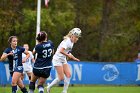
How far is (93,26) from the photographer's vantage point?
148 ft

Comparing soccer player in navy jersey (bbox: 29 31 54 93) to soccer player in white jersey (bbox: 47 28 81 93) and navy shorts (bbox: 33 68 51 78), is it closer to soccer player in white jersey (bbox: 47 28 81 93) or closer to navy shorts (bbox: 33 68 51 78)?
navy shorts (bbox: 33 68 51 78)

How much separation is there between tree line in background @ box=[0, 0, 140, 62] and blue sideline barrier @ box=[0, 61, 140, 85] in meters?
10.6

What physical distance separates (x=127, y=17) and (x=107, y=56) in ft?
11.5

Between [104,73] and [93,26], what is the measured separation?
16803 mm

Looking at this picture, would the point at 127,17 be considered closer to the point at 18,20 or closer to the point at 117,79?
the point at 18,20

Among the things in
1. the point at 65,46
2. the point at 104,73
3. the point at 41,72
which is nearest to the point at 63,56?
the point at 65,46

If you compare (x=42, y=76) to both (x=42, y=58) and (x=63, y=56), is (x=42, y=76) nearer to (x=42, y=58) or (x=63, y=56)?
(x=42, y=58)

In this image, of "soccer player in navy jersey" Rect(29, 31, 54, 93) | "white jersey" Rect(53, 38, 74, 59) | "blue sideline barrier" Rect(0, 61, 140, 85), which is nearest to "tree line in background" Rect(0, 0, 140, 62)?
"blue sideline barrier" Rect(0, 61, 140, 85)

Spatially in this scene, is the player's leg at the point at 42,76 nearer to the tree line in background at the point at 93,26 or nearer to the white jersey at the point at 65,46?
the white jersey at the point at 65,46

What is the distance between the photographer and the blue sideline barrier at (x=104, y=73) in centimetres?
2807

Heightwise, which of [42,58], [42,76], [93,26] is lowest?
[93,26]

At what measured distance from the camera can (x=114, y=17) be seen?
152 ft

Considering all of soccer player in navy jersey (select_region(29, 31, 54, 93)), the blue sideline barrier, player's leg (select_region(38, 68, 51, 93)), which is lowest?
the blue sideline barrier

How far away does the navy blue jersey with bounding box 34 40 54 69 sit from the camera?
15039 millimetres
